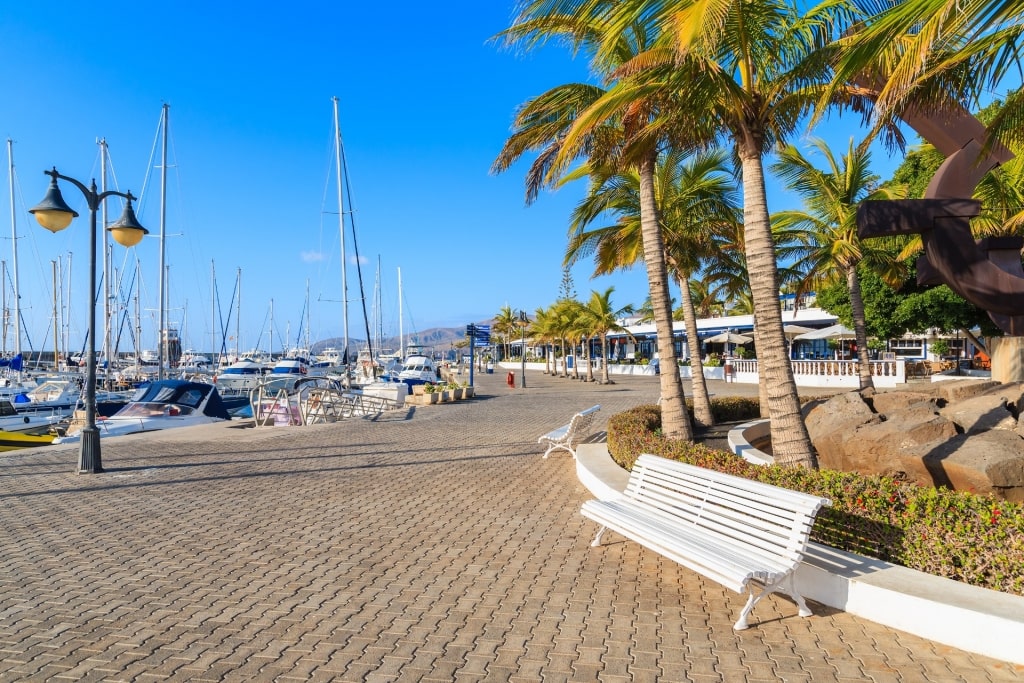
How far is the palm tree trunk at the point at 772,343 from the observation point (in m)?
7.18

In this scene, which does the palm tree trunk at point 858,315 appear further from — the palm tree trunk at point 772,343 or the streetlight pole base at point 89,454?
the streetlight pole base at point 89,454

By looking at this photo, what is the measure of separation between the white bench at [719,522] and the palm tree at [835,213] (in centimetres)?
1253

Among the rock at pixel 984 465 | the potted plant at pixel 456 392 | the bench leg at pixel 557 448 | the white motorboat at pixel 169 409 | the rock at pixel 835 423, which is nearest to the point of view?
the rock at pixel 984 465

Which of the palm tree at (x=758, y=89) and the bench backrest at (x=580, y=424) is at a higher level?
the palm tree at (x=758, y=89)

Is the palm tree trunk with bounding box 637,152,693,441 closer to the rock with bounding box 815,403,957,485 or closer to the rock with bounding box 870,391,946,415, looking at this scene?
the rock with bounding box 815,403,957,485

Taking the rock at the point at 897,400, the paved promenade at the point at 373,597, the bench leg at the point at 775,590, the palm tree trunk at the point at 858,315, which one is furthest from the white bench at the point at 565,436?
Answer: the palm tree trunk at the point at 858,315

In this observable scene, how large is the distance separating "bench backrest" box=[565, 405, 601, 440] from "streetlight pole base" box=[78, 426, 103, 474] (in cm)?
740

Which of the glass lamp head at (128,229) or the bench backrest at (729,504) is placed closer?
the bench backrest at (729,504)

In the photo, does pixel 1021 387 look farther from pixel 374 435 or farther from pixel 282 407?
pixel 282 407

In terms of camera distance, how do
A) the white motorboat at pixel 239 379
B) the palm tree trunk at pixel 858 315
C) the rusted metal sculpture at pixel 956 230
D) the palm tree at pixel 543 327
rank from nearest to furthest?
the rusted metal sculpture at pixel 956 230, the palm tree trunk at pixel 858 315, the white motorboat at pixel 239 379, the palm tree at pixel 543 327

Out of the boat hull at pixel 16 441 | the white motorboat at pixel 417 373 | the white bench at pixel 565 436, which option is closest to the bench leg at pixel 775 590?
the white bench at pixel 565 436

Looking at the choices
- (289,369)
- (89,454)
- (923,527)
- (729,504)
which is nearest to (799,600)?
(729,504)

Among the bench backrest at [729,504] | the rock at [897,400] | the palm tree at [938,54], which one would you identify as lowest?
the bench backrest at [729,504]

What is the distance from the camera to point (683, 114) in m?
8.27
